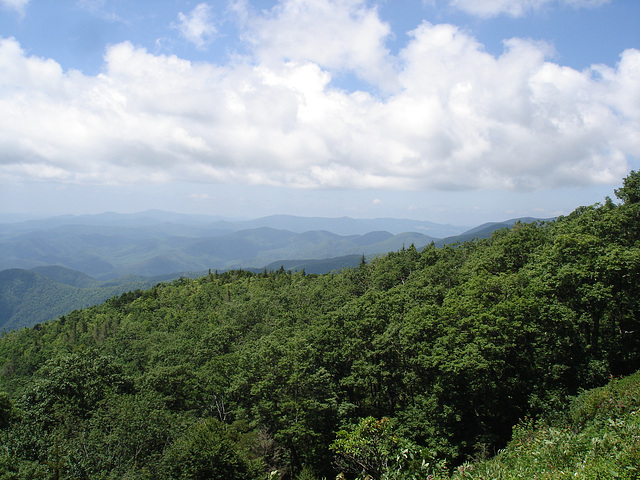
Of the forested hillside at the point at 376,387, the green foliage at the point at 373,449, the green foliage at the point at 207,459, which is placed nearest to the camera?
the green foliage at the point at 373,449

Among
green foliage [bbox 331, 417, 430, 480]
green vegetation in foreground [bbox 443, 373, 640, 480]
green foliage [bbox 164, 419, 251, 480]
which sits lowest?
green foliage [bbox 164, 419, 251, 480]

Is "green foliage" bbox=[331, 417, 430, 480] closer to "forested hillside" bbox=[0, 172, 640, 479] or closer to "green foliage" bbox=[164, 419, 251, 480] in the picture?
"forested hillside" bbox=[0, 172, 640, 479]

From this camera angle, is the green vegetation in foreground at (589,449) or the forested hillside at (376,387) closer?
the green vegetation in foreground at (589,449)

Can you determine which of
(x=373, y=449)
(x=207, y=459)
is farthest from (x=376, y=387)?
(x=207, y=459)

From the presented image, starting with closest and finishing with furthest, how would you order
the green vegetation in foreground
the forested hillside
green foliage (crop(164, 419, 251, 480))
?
1. the green vegetation in foreground
2. green foliage (crop(164, 419, 251, 480))
3. the forested hillside

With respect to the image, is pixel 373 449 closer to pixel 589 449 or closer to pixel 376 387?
pixel 589 449

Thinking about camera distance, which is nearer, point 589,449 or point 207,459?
point 589,449

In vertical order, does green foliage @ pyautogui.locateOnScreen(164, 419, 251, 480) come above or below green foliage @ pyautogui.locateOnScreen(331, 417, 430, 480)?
below

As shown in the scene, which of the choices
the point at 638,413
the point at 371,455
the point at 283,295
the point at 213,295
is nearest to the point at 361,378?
the point at 371,455

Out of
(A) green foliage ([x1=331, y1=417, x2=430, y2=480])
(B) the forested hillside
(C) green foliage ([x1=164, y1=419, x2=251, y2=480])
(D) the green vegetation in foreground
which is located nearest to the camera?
(D) the green vegetation in foreground

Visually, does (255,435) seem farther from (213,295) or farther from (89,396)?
(213,295)

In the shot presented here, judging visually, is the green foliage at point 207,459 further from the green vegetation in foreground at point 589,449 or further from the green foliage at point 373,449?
the green vegetation in foreground at point 589,449

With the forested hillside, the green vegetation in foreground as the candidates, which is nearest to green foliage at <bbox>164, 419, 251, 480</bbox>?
the forested hillside

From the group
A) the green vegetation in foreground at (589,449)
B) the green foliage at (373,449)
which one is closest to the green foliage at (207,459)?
the green foliage at (373,449)
